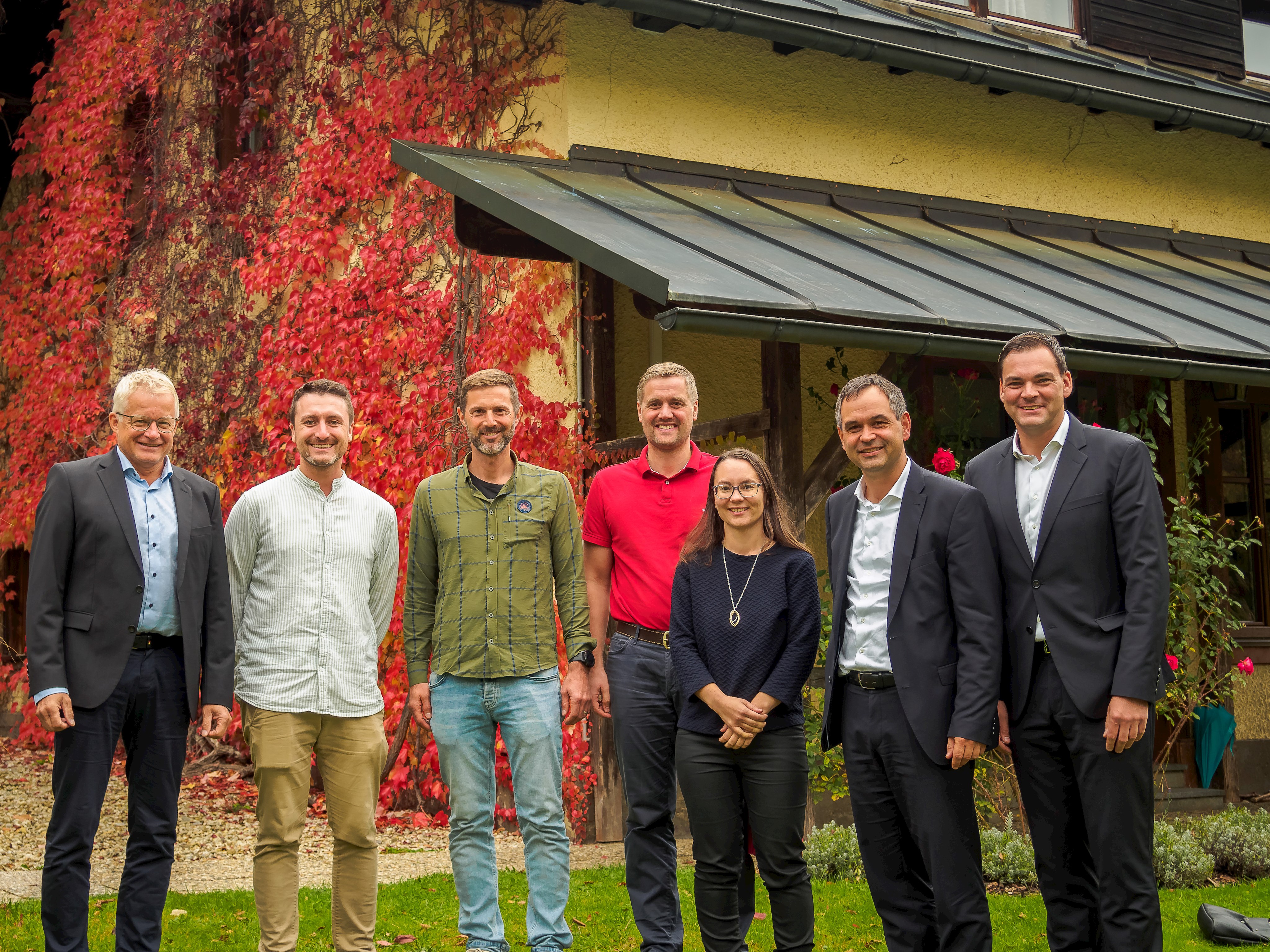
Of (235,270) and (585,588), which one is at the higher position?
(235,270)

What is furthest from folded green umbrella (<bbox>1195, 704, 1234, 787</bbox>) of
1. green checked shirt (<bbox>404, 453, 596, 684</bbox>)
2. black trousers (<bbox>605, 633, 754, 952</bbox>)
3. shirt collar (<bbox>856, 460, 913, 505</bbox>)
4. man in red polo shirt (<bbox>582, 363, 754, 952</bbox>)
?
green checked shirt (<bbox>404, 453, 596, 684</bbox>)

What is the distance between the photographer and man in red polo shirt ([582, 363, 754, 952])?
170 inches

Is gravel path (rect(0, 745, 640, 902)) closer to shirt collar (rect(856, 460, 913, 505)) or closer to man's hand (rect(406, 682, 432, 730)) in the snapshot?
man's hand (rect(406, 682, 432, 730))

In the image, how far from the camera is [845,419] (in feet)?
13.2

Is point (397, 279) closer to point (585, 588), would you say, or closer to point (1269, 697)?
point (585, 588)

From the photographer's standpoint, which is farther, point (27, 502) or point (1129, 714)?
point (27, 502)

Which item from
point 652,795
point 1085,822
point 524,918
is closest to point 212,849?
point 524,918

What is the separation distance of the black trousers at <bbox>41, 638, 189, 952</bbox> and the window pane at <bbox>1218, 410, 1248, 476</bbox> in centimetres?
794

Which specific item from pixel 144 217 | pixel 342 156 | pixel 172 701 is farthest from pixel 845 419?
pixel 144 217

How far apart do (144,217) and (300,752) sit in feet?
26.0

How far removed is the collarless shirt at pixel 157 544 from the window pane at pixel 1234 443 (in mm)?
7844

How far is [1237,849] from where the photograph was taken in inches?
252

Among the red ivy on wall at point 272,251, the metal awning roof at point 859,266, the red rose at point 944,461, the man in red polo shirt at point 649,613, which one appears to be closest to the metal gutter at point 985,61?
the metal awning roof at point 859,266

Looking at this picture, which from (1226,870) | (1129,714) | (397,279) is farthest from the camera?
(397,279)
